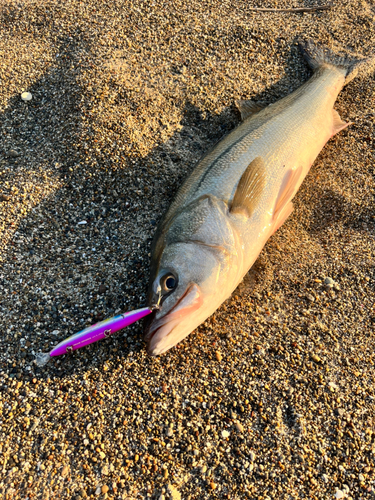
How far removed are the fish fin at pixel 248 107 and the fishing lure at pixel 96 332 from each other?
2.53m

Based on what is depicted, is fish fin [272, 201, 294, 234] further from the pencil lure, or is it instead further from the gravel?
the pencil lure

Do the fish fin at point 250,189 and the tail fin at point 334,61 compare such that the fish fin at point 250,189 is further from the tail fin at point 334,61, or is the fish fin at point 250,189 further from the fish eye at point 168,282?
the tail fin at point 334,61

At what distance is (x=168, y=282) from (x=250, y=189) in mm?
1093

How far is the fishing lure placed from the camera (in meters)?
2.31

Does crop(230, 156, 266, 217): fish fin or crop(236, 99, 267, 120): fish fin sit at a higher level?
crop(236, 99, 267, 120): fish fin

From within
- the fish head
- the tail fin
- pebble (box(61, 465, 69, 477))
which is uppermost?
the tail fin

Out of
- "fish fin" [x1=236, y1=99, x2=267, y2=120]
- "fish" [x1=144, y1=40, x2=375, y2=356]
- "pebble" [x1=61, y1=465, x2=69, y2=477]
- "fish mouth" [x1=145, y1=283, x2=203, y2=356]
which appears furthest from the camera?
"fish fin" [x1=236, y1=99, x2=267, y2=120]

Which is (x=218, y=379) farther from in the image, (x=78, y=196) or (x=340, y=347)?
(x=78, y=196)

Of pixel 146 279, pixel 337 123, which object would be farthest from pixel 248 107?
pixel 146 279

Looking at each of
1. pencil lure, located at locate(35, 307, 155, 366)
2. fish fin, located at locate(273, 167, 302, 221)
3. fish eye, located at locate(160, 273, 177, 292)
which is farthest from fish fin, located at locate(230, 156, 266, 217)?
pencil lure, located at locate(35, 307, 155, 366)

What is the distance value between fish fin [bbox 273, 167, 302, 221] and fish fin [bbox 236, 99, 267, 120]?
935mm

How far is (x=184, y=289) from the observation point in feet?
7.75

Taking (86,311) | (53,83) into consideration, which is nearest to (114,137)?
(53,83)

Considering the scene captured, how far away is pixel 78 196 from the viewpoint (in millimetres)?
3227
